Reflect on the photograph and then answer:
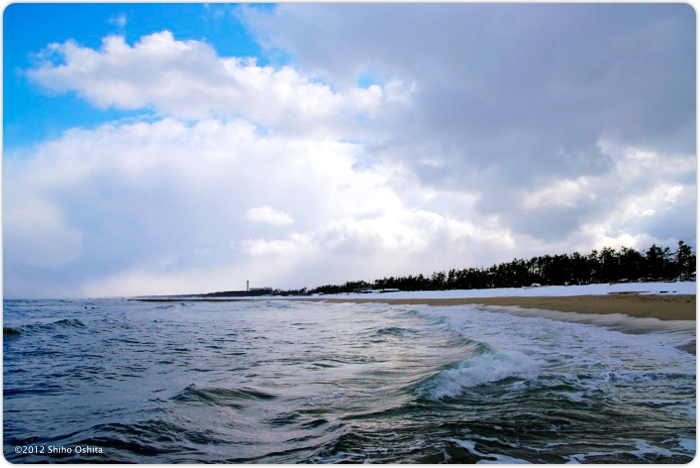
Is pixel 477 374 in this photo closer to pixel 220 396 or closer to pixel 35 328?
pixel 220 396

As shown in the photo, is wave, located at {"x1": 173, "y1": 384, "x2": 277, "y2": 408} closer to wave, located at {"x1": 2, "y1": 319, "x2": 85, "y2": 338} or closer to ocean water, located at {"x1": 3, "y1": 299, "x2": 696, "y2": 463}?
ocean water, located at {"x1": 3, "y1": 299, "x2": 696, "y2": 463}

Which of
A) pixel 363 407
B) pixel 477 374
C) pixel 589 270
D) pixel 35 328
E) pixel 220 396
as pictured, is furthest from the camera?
pixel 589 270

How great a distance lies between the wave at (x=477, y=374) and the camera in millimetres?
9789

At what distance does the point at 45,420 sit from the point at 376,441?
711 cm

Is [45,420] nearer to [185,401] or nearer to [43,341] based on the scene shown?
[185,401]

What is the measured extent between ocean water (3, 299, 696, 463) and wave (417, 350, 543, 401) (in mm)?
61

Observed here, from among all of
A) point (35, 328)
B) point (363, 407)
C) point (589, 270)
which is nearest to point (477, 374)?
point (363, 407)

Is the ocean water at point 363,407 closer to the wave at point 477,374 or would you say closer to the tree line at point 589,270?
the wave at point 477,374

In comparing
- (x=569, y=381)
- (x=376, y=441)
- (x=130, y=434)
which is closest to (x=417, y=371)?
(x=569, y=381)

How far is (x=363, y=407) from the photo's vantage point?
8.86 metres

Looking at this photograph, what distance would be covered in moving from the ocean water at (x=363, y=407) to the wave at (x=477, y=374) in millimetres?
61

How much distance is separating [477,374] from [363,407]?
4.03 m

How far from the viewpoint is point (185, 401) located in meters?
9.62

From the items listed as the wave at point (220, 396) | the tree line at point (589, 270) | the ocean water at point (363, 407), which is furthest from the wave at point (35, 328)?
the tree line at point (589, 270)
